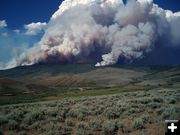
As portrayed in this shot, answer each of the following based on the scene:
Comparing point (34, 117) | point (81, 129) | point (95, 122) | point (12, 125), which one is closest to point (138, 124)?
point (95, 122)

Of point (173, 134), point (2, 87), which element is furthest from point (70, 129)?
point (2, 87)

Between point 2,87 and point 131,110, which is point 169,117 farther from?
point 2,87

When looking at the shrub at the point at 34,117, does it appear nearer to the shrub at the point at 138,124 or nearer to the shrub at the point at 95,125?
the shrub at the point at 95,125

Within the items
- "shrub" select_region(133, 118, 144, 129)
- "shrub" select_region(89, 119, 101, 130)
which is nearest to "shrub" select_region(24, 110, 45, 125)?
"shrub" select_region(89, 119, 101, 130)

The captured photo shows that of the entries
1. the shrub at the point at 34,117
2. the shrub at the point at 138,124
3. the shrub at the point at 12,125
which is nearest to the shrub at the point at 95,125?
the shrub at the point at 138,124

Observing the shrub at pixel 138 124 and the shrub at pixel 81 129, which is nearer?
the shrub at pixel 81 129

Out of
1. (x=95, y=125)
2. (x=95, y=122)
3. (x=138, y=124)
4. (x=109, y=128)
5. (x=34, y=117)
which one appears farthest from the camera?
(x=34, y=117)

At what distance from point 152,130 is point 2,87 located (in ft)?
438

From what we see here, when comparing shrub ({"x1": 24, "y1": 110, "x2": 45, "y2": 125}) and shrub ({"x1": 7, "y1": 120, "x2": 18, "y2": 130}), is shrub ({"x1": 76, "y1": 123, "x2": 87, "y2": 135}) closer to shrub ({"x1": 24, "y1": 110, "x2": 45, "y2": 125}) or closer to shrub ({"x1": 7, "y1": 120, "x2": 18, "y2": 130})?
shrub ({"x1": 24, "y1": 110, "x2": 45, "y2": 125})

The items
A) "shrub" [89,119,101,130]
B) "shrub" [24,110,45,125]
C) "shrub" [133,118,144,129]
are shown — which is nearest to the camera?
"shrub" [133,118,144,129]

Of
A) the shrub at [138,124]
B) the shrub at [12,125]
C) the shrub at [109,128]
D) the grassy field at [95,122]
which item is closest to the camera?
the shrub at [109,128]

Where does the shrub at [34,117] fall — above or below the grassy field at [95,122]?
above

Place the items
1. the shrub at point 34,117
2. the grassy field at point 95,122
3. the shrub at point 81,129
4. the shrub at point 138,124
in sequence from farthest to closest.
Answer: the shrub at point 34,117
the shrub at point 138,124
the grassy field at point 95,122
the shrub at point 81,129

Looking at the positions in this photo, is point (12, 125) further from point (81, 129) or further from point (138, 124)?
point (138, 124)
